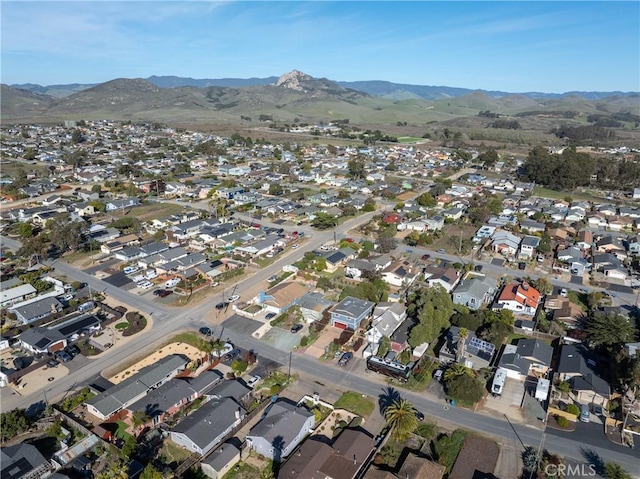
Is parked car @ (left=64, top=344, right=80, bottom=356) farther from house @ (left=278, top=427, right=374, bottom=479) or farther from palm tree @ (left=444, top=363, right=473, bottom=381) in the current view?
palm tree @ (left=444, top=363, right=473, bottom=381)

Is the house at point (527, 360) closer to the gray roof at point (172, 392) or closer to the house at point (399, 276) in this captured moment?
the house at point (399, 276)

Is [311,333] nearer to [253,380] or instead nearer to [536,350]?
[253,380]

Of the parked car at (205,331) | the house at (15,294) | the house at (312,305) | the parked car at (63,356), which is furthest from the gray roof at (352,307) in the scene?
the house at (15,294)

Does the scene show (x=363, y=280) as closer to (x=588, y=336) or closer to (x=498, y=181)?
(x=588, y=336)

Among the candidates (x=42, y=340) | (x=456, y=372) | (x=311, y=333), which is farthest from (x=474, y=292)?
(x=42, y=340)

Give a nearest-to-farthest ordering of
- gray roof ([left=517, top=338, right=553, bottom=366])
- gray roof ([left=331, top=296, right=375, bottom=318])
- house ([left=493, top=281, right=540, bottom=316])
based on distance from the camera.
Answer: gray roof ([left=517, top=338, right=553, bottom=366])
gray roof ([left=331, top=296, right=375, bottom=318])
house ([left=493, top=281, right=540, bottom=316])

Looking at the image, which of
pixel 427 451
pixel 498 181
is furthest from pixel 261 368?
pixel 498 181

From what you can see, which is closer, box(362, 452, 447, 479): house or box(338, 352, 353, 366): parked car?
box(362, 452, 447, 479): house

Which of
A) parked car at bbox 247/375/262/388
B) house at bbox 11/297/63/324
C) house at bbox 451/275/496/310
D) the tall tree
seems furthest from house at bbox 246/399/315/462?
house at bbox 11/297/63/324
